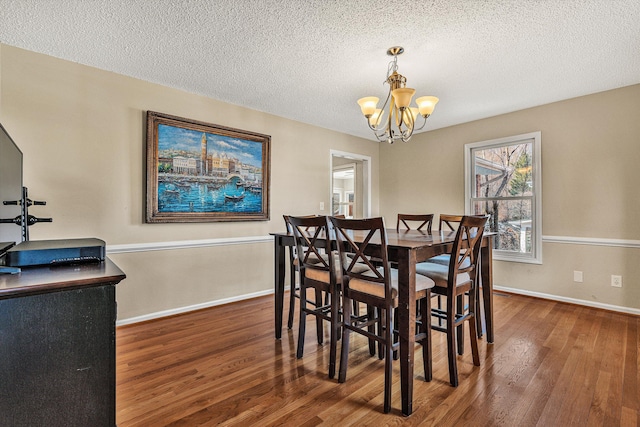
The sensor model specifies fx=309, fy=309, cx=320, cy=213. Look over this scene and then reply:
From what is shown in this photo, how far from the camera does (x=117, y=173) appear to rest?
2748 millimetres

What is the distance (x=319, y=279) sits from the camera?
2.14 m

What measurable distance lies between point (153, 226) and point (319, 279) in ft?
5.96

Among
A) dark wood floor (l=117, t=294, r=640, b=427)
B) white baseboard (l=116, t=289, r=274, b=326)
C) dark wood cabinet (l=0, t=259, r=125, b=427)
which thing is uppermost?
dark wood cabinet (l=0, t=259, r=125, b=427)

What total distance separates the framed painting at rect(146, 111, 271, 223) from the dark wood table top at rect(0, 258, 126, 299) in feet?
5.95

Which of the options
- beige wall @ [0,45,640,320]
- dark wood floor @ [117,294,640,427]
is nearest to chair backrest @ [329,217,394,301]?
dark wood floor @ [117,294,640,427]

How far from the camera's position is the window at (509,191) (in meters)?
3.66

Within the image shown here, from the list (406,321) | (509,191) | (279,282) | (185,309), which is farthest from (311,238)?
(509,191)

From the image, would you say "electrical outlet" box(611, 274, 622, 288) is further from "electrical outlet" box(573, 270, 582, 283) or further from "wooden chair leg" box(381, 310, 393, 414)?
"wooden chair leg" box(381, 310, 393, 414)

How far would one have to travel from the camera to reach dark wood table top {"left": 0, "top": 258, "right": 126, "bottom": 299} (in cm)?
94

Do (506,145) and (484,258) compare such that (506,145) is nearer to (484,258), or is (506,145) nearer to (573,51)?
(573,51)

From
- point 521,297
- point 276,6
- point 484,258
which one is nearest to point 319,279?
point 484,258

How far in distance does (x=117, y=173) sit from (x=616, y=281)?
16.1 ft

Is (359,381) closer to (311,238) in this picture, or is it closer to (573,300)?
(311,238)

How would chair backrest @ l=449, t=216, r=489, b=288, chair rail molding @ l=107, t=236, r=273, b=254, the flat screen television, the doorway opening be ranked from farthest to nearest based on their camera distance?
the doorway opening, chair rail molding @ l=107, t=236, r=273, b=254, chair backrest @ l=449, t=216, r=489, b=288, the flat screen television
